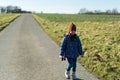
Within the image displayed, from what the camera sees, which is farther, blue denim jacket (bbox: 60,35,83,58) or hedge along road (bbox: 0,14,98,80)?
hedge along road (bbox: 0,14,98,80)

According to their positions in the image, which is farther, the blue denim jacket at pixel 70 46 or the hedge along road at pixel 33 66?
the hedge along road at pixel 33 66

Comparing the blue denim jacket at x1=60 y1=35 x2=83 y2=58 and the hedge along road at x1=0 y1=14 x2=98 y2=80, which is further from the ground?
the blue denim jacket at x1=60 y1=35 x2=83 y2=58

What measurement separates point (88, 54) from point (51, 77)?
3533 mm

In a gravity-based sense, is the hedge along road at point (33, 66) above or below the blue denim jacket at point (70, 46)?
below

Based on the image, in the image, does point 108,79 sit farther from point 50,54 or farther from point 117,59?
point 50,54

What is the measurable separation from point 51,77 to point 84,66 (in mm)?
1875

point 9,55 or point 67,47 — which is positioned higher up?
point 67,47

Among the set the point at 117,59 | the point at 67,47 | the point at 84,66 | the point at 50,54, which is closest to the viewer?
the point at 67,47

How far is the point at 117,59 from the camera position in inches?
423

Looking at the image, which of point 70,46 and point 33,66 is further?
point 33,66

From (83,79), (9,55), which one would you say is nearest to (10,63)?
(9,55)

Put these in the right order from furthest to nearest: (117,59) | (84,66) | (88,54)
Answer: (88,54) → (117,59) → (84,66)

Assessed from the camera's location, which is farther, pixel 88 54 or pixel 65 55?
pixel 88 54

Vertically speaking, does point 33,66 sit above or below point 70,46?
below
